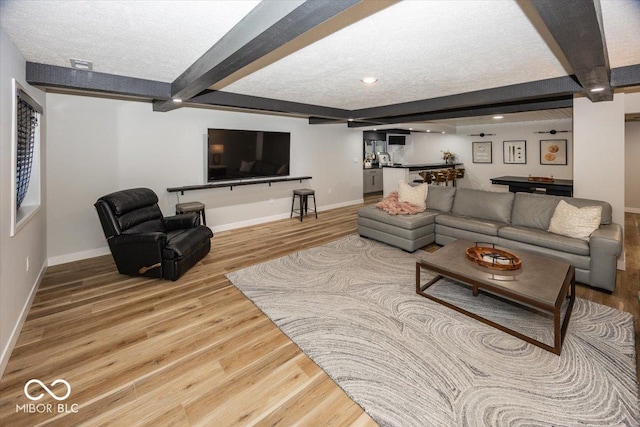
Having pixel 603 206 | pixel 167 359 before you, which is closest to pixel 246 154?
pixel 167 359

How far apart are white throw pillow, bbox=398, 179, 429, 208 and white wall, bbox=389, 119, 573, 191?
13.8 feet

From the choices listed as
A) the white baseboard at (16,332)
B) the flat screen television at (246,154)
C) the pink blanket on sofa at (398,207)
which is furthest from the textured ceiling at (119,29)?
the pink blanket on sofa at (398,207)

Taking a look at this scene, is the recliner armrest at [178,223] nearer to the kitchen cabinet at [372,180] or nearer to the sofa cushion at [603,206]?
the sofa cushion at [603,206]

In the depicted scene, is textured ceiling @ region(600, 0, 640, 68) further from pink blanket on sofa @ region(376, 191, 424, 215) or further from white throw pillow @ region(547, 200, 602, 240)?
pink blanket on sofa @ region(376, 191, 424, 215)

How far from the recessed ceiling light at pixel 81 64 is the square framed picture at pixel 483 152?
939cm

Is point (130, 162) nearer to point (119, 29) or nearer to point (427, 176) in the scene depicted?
point (119, 29)

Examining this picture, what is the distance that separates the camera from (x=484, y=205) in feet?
14.1

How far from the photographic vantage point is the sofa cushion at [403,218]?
4203mm

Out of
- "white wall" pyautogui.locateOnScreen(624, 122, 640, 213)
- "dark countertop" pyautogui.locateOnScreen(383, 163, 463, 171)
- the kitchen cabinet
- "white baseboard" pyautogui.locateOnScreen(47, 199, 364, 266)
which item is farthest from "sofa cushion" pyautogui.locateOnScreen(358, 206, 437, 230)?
"white wall" pyautogui.locateOnScreen(624, 122, 640, 213)

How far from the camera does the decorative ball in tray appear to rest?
2564 millimetres

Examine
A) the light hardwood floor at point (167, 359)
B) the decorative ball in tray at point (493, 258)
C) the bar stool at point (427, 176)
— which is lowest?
the light hardwood floor at point (167, 359)

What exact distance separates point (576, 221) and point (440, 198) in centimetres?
188

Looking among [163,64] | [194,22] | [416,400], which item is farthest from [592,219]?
[163,64]

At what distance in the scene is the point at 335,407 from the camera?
5.47 feet
